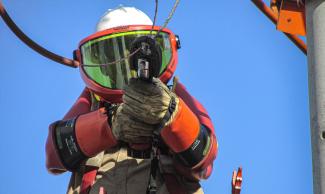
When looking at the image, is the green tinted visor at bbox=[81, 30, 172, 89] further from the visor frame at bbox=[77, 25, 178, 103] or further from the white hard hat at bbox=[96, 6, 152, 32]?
the white hard hat at bbox=[96, 6, 152, 32]

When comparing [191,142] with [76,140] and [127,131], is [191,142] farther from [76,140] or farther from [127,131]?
[76,140]

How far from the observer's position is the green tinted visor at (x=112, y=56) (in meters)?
5.75

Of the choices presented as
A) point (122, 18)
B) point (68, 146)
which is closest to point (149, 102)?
point (68, 146)

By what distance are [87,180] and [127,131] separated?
59cm

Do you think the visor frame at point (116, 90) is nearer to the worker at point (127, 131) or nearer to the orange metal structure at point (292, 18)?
the worker at point (127, 131)

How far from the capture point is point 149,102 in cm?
483

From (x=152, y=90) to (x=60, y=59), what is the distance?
1636mm

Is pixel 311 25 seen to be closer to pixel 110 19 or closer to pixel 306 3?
pixel 306 3

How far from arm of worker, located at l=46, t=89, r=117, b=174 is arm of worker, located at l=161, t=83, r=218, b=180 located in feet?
1.59

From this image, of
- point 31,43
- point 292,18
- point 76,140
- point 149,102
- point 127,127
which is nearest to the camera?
point 292,18

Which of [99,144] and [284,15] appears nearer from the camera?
[284,15]

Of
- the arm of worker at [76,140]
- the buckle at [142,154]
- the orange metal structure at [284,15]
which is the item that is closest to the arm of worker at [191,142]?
the buckle at [142,154]

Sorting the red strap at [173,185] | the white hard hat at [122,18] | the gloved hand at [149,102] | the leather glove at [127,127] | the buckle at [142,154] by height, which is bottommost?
the red strap at [173,185]

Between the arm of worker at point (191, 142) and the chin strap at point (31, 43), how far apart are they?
49.8 inches
